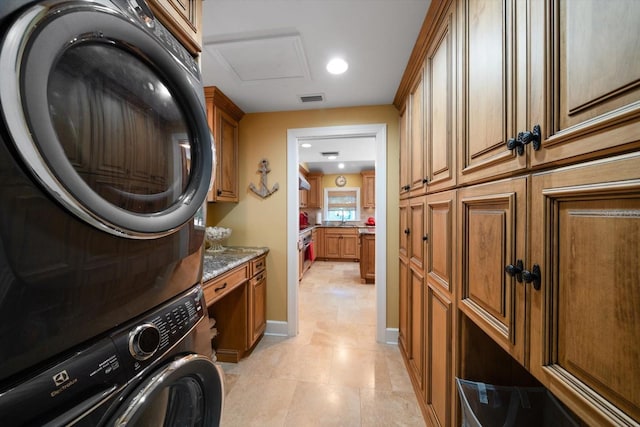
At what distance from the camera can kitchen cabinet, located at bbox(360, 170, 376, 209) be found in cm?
593

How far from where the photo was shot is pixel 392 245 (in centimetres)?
225

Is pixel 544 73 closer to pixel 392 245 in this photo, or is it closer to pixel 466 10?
pixel 466 10

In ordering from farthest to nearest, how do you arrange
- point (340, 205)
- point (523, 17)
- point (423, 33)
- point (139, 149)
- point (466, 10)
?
point (340, 205), point (423, 33), point (466, 10), point (523, 17), point (139, 149)

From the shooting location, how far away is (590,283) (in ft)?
1.58

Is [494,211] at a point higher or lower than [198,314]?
higher

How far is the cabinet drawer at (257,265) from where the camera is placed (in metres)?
2.06

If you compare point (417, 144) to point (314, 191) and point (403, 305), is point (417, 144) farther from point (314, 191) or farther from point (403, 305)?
point (314, 191)

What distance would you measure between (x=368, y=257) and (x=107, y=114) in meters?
3.98

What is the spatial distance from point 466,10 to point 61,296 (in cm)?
151

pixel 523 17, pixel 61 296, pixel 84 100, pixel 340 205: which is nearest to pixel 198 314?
pixel 61 296

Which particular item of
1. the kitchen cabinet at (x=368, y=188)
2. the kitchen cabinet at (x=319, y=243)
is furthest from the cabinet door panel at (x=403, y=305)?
the kitchen cabinet at (x=368, y=188)

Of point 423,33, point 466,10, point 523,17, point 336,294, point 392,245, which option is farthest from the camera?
point 336,294

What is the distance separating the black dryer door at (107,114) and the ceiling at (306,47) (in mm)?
849

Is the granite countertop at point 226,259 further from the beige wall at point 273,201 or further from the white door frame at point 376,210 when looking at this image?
the white door frame at point 376,210
